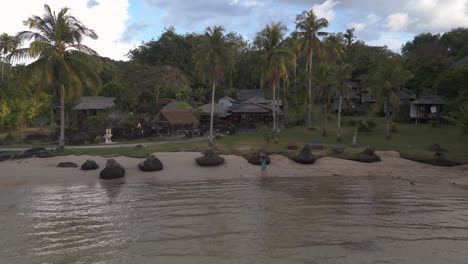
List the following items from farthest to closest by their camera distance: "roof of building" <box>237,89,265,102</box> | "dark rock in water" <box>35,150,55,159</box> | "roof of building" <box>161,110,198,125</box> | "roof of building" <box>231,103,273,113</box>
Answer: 1. "roof of building" <box>237,89,265,102</box>
2. "roof of building" <box>231,103,273,113</box>
3. "roof of building" <box>161,110,198,125</box>
4. "dark rock in water" <box>35,150,55,159</box>

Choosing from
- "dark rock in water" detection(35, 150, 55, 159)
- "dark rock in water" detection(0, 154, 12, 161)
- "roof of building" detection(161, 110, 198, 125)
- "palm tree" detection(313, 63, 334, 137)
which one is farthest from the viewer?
"roof of building" detection(161, 110, 198, 125)

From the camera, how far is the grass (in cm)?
2691

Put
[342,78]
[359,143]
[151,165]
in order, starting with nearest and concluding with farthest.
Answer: [151,165]
[359,143]
[342,78]

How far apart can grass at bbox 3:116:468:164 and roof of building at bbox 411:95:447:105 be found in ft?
12.7

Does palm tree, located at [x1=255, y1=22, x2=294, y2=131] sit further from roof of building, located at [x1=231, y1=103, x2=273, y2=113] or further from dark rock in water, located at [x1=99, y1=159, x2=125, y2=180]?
dark rock in water, located at [x1=99, y1=159, x2=125, y2=180]

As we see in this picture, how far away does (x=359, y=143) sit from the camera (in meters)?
32.1

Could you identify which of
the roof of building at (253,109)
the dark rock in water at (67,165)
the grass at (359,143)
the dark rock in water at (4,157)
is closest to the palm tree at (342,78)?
the grass at (359,143)

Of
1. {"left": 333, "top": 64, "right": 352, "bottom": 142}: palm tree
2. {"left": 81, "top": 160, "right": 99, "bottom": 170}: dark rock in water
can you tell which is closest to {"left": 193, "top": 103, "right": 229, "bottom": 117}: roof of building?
{"left": 333, "top": 64, "right": 352, "bottom": 142}: palm tree

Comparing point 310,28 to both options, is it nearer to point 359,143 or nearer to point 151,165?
point 359,143

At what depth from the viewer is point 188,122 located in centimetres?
4059

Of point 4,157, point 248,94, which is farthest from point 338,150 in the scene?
point 248,94

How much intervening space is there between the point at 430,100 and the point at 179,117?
27.7 metres

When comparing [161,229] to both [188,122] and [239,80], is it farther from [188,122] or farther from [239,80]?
[239,80]

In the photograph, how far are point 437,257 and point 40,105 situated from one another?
49.1m
